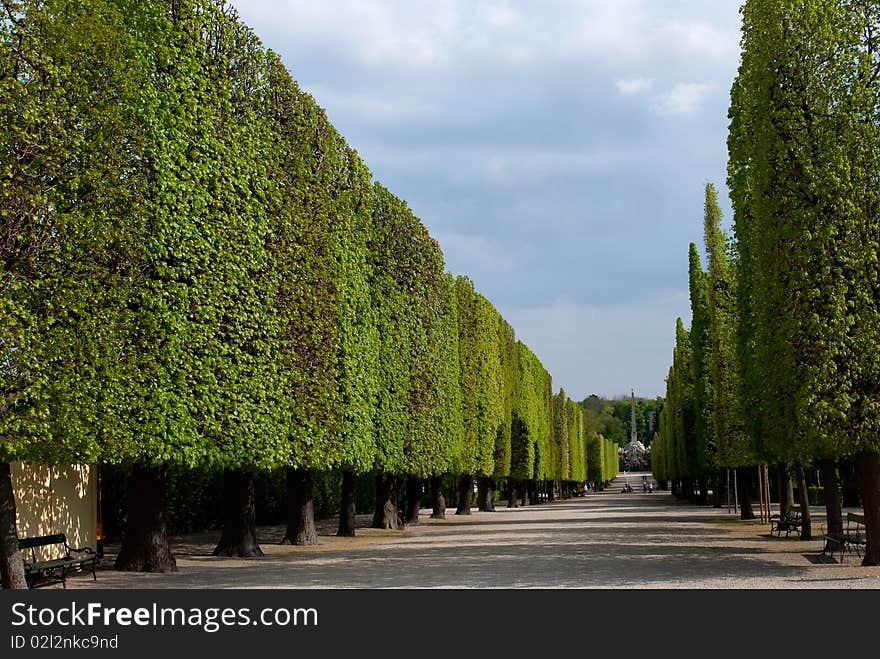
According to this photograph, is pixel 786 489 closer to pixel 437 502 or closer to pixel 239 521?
pixel 239 521

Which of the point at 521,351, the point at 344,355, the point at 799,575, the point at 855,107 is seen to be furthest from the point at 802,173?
the point at 521,351

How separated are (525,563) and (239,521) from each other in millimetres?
7270

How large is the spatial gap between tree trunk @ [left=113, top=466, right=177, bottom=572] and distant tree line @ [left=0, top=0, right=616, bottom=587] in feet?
0.12

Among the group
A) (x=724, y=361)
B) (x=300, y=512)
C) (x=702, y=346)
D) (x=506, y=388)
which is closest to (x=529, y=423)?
(x=506, y=388)

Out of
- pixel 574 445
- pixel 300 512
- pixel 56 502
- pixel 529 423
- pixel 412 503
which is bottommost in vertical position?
pixel 412 503

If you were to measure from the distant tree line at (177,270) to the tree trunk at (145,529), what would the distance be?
4 centimetres

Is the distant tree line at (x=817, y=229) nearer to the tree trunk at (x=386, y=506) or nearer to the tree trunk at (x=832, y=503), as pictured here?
the tree trunk at (x=832, y=503)

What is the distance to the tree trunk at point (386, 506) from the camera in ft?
110

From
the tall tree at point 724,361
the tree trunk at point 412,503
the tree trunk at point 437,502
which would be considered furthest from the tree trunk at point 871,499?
the tree trunk at point 437,502

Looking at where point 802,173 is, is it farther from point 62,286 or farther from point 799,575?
point 62,286

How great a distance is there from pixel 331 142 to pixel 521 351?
33.6 metres

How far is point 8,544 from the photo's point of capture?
540 inches

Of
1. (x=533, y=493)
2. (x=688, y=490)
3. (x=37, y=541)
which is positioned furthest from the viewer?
(x=533, y=493)

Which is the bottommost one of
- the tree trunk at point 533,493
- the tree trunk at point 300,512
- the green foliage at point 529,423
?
the tree trunk at point 533,493
